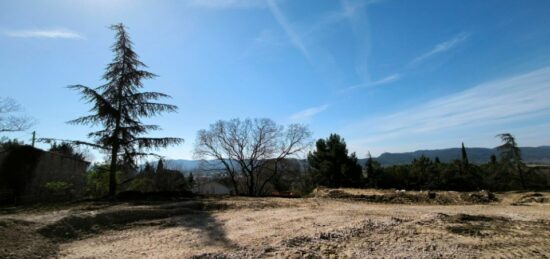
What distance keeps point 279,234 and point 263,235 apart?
0.43 m

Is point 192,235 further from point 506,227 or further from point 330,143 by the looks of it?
point 330,143

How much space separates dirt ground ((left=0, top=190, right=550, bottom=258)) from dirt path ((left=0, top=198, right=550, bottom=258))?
0.02 metres

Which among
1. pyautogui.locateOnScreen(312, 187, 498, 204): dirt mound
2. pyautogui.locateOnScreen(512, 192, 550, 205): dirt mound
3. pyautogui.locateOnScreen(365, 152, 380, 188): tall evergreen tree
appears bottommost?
pyautogui.locateOnScreen(512, 192, 550, 205): dirt mound

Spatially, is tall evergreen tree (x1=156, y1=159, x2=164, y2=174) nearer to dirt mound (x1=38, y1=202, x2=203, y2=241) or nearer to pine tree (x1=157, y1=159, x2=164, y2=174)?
pine tree (x1=157, y1=159, x2=164, y2=174)

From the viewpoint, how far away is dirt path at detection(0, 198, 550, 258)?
8.02 meters

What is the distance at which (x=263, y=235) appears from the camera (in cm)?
961

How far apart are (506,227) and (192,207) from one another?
11.6m

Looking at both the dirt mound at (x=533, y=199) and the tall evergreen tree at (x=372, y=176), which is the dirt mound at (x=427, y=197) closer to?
the dirt mound at (x=533, y=199)

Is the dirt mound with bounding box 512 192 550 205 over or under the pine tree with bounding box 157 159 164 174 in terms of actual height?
under

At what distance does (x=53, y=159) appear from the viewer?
2217 cm

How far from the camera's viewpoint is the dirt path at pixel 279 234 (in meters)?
8.02

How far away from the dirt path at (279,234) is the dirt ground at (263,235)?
0.07 feet

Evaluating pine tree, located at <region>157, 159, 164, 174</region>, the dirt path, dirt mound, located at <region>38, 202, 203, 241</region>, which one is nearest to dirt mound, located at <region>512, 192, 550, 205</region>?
the dirt path

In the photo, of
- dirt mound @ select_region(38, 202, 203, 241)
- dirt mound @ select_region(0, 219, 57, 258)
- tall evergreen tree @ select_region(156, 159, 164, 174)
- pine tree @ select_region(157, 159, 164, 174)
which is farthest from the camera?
pine tree @ select_region(157, 159, 164, 174)
